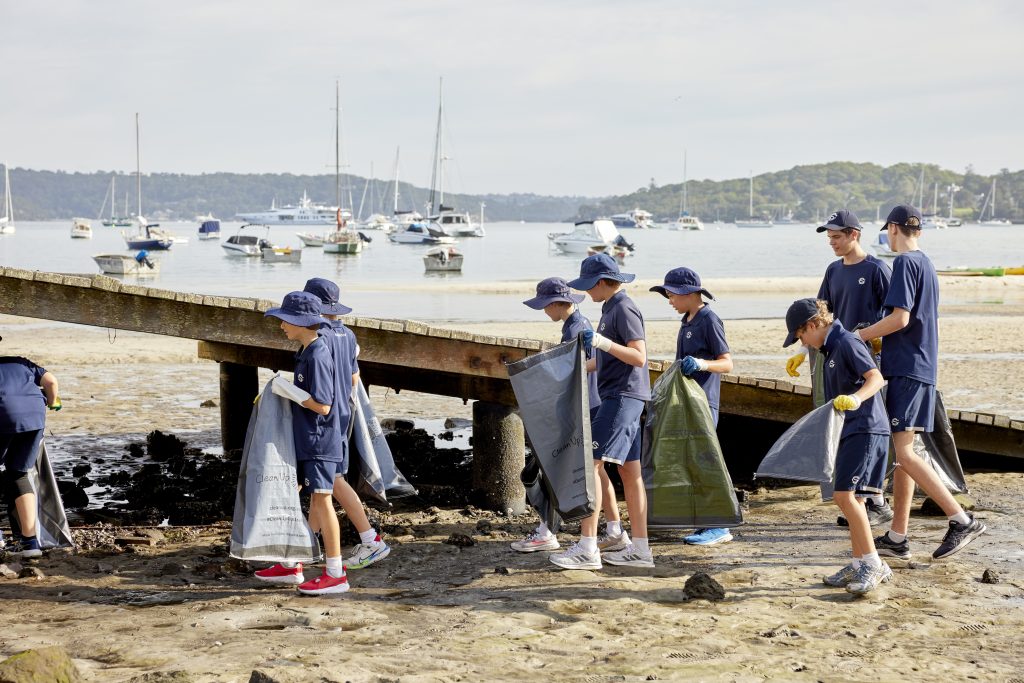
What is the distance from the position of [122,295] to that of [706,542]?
4.55 metres

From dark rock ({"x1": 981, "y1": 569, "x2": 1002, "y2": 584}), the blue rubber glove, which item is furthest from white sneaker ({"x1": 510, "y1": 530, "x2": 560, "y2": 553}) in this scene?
dark rock ({"x1": 981, "y1": 569, "x2": 1002, "y2": 584})

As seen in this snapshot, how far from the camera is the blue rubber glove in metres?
6.56

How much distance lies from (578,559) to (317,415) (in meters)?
1.69

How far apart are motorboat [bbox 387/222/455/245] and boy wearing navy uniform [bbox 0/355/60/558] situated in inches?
3451

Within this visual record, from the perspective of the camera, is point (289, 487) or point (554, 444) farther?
point (554, 444)

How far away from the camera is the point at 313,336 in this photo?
606 cm

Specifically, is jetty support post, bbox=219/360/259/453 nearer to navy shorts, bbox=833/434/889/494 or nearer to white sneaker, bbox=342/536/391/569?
white sneaker, bbox=342/536/391/569

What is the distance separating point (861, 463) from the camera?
584 centimetres

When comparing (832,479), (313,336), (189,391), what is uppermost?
(313,336)

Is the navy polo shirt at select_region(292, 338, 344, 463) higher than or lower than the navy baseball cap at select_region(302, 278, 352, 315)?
lower

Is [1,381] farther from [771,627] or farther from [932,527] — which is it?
[932,527]

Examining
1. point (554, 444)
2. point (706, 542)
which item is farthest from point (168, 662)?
point (706, 542)

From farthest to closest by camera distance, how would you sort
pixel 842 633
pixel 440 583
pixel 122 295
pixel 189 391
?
pixel 189 391
pixel 122 295
pixel 440 583
pixel 842 633

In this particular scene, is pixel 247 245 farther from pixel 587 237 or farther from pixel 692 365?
pixel 692 365
